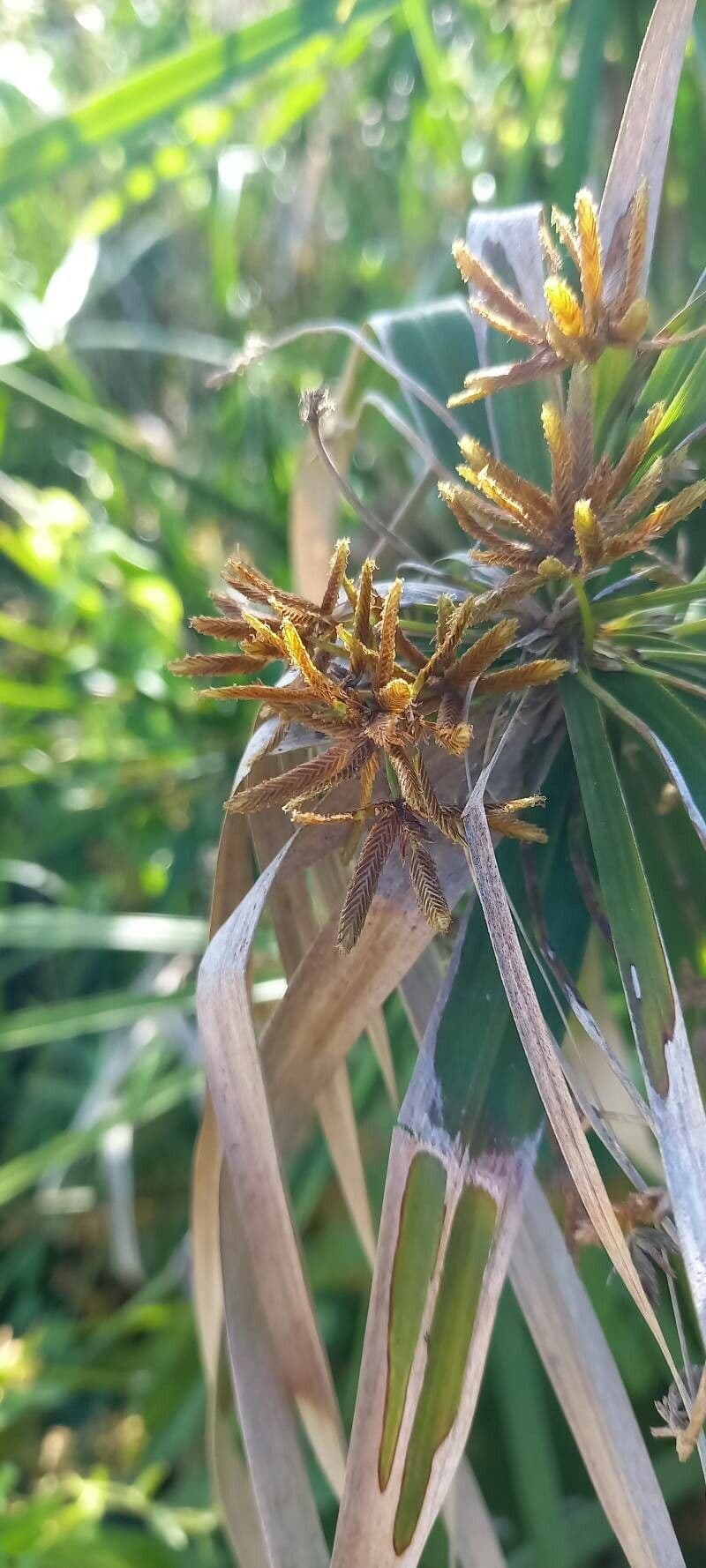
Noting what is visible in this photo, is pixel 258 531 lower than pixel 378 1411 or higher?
higher

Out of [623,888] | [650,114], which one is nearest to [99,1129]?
[623,888]

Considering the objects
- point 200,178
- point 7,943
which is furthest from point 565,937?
point 200,178

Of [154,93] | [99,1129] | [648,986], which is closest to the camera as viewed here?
[648,986]

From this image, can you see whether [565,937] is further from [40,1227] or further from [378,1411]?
[40,1227]

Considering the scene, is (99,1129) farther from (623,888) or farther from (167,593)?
(623,888)

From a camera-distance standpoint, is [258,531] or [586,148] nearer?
[586,148]

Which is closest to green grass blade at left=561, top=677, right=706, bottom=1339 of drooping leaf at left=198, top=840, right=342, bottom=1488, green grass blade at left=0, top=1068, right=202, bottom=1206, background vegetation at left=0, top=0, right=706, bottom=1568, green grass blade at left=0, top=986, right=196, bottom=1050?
drooping leaf at left=198, top=840, right=342, bottom=1488
